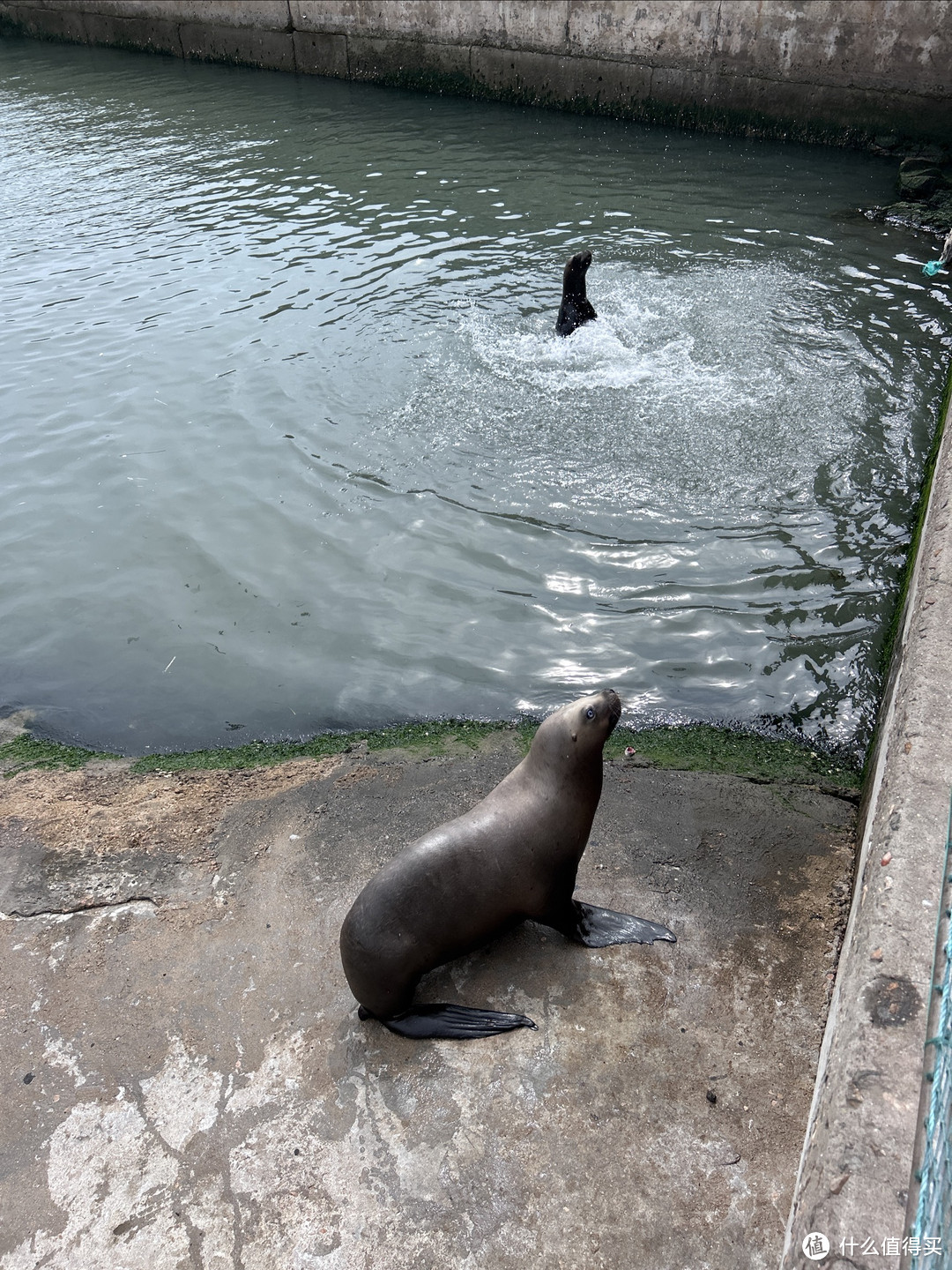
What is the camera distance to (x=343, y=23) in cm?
1873

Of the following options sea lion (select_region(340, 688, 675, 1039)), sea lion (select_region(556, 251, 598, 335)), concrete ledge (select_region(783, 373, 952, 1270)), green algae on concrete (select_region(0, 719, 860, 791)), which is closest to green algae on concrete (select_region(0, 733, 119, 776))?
green algae on concrete (select_region(0, 719, 860, 791))

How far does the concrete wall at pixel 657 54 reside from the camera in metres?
13.5

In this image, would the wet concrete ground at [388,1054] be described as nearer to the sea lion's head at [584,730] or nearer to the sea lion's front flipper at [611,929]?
the sea lion's front flipper at [611,929]

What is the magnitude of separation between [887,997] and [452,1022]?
1527 millimetres

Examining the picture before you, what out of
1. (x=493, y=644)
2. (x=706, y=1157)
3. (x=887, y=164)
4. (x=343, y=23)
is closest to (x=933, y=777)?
(x=706, y=1157)

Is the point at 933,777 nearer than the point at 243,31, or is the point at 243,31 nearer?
the point at 933,777

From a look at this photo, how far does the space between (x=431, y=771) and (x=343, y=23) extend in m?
19.1

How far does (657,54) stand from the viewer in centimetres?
1525

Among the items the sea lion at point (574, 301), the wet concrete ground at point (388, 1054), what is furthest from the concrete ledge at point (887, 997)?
the sea lion at point (574, 301)

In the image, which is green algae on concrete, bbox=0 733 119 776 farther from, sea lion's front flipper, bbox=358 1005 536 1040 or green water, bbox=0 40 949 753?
sea lion's front flipper, bbox=358 1005 536 1040

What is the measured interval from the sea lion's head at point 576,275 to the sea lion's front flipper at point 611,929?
644cm

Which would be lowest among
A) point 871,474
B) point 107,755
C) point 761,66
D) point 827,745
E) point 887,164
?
point 107,755

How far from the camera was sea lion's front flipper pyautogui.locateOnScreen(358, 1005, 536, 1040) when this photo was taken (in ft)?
11.2

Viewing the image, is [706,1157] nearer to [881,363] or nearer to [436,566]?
[436,566]
